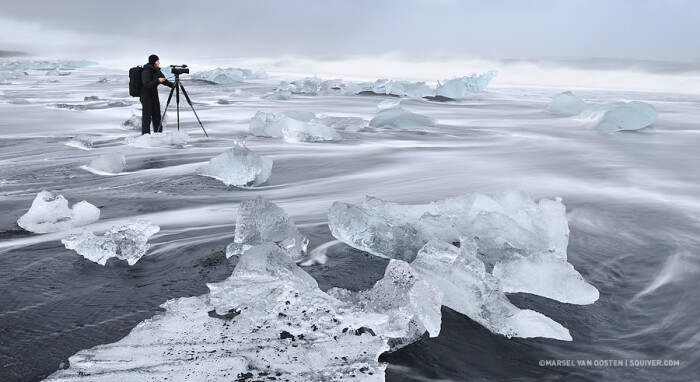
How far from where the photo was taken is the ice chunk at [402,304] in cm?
222

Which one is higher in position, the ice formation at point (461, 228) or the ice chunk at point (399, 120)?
the ice chunk at point (399, 120)

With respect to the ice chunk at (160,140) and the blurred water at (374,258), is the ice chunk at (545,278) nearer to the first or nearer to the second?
the blurred water at (374,258)

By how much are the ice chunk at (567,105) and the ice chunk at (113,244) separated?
563 inches

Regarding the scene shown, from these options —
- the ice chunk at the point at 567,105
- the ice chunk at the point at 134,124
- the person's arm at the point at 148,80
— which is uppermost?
the person's arm at the point at 148,80

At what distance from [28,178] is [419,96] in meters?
17.7

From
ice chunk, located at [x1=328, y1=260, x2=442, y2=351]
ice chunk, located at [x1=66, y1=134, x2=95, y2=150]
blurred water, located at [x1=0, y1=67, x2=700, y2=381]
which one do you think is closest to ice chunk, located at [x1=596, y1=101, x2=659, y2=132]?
blurred water, located at [x1=0, y1=67, x2=700, y2=381]

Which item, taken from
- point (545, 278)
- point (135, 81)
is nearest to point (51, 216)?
point (545, 278)

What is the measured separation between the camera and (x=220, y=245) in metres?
3.49

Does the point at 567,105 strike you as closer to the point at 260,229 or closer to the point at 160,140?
the point at 160,140

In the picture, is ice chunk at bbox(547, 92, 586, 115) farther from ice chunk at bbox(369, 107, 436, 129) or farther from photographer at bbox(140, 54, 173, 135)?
photographer at bbox(140, 54, 173, 135)

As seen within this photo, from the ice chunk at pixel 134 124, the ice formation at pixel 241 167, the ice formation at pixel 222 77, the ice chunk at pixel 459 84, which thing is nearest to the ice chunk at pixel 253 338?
the ice formation at pixel 241 167

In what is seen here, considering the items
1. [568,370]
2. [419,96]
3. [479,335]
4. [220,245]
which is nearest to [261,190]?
[220,245]

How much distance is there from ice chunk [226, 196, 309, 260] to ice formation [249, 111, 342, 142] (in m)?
5.84

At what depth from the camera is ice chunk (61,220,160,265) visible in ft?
9.93
